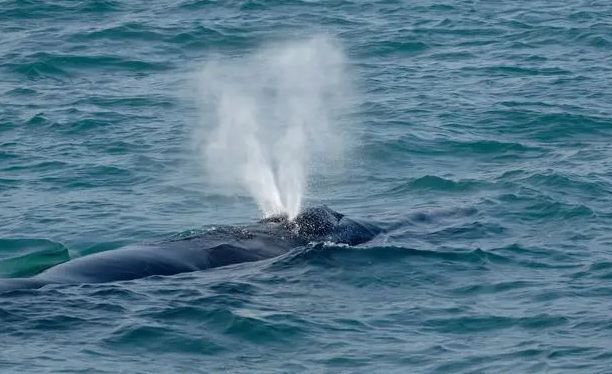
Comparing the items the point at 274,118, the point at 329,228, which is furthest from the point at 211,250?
the point at 274,118

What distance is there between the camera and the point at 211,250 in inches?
854

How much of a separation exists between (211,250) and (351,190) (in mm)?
6979

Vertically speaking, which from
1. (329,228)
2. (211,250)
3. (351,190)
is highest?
(211,250)

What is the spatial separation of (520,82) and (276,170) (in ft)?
35.6

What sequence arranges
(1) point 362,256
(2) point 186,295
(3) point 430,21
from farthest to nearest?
(3) point 430,21 < (1) point 362,256 < (2) point 186,295

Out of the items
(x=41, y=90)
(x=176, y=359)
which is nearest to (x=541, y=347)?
(x=176, y=359)

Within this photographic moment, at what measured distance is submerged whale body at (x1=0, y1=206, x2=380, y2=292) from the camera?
20.0 m

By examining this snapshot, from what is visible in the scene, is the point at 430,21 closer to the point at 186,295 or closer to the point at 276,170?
the point at 276,170

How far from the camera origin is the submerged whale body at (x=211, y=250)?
19953 mm

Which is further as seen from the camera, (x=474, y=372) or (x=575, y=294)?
(x=575, y=294)

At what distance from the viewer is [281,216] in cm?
2372

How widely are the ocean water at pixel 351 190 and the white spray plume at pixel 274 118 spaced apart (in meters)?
0.54

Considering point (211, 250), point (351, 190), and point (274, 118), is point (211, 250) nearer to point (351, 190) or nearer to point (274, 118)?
point (351, 190)

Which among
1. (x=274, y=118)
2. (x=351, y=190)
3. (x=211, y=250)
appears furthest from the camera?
(x=274, y=118)
